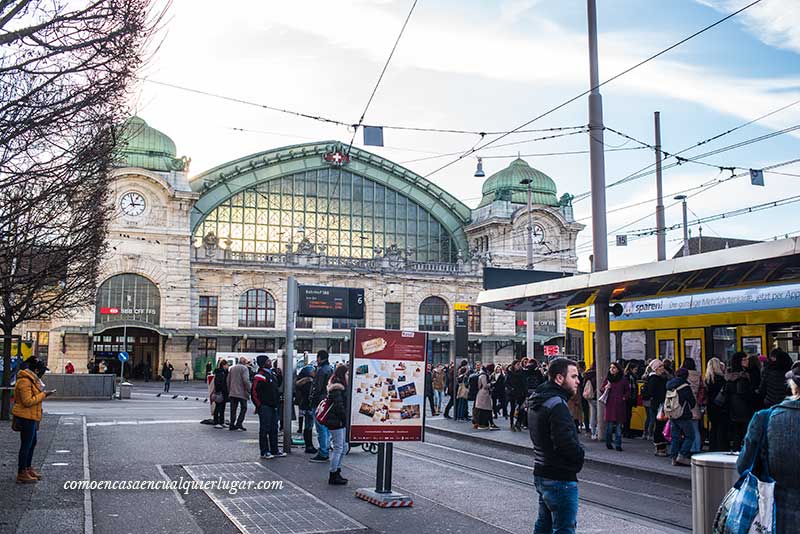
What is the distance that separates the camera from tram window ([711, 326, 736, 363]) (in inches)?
672

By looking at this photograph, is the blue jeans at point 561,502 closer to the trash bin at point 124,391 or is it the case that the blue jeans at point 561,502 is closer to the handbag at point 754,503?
the handbag at point 754,503

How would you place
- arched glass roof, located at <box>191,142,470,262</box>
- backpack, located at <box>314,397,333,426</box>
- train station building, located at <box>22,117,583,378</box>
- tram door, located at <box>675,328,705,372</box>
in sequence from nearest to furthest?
1. backpack, located at <box>314,397,333,426</box>
2. tram door, located at <box>675,328,705,372</box>
3. train station building, located at <box>22,117,583,378</box>
4. arched glass roof, located at <box>191,142,470,262</box>

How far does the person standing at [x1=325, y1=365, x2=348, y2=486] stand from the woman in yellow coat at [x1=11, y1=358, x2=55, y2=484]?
13.2 ft

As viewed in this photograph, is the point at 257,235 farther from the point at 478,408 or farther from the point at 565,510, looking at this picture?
the point at 565,510

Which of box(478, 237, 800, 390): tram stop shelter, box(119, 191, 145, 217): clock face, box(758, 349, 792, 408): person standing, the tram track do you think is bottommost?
the tram track

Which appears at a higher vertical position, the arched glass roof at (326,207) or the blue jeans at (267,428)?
the arched glass roof at (326,207)

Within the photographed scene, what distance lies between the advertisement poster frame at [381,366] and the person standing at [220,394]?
1044 centimetres

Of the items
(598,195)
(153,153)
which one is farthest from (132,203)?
(598,195)

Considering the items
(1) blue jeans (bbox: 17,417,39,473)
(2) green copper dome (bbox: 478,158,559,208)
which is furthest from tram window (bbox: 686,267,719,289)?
(2) green copper dome (bbox: 478,158,559,208)

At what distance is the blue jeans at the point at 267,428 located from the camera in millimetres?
14594

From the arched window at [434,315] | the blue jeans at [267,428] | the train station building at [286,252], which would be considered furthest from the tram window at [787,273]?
the arched window at [434,315]

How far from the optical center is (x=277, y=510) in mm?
9945

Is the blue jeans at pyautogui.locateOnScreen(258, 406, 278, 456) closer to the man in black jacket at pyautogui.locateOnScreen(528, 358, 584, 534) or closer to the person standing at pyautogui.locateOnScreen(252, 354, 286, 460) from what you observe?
the person standing at pyautogui.locateOnScreen(252, 354, 286, 460)

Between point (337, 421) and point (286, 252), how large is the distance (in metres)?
50.5
